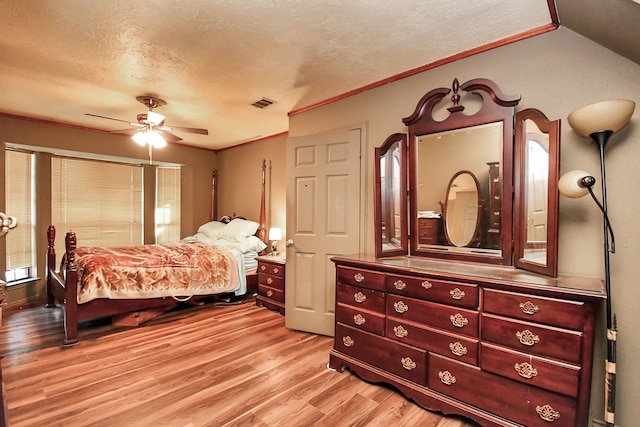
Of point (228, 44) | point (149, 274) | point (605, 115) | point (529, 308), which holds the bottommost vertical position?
point (149, 274)

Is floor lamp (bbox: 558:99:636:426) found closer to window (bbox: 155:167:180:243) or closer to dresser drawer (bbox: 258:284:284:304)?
dresser drawer (bbox: 258:284:284:304)

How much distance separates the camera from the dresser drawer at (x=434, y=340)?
1.84 metres

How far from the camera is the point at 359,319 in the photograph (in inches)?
93.5

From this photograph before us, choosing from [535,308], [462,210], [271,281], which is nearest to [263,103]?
[271,281]

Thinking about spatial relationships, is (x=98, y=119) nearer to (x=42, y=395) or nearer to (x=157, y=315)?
(x=157, y=315)

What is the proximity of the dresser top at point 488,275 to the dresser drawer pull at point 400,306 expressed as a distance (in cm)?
22

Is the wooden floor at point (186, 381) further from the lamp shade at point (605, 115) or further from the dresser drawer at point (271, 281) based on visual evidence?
the lamp shade at point (605, 115)

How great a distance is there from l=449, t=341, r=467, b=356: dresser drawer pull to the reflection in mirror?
71cm

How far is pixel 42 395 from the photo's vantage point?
2.15 meters

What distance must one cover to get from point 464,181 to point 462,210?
0.22 m

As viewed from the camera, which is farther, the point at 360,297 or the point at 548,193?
the point at 360,297

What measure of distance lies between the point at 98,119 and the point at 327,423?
4553 mm

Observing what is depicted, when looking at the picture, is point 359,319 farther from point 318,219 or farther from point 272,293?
point 272,293

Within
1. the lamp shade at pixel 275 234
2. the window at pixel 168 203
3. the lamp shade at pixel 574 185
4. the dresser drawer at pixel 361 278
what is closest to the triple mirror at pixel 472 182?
the lamp shade at pixel 574 185
